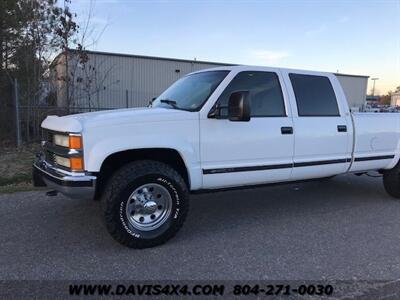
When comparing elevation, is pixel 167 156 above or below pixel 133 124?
below

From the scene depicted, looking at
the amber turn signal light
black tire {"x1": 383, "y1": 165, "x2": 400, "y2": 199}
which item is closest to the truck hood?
the amber turn signal light

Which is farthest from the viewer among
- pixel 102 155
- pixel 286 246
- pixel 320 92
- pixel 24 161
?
pixel 24 161

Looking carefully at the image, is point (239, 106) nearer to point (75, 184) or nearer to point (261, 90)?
point (261, 90)

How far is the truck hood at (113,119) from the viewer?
13.0 ft

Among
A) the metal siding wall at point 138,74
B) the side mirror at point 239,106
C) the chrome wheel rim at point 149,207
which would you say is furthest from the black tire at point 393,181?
the metal siding wall at point 138,74

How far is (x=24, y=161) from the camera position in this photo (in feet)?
29.5

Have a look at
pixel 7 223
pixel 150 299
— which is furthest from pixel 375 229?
pixel 7 223

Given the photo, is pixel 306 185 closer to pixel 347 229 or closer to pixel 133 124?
pixel 347 229

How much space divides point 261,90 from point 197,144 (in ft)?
3.96

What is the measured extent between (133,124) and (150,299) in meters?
1.74

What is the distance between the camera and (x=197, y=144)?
444 cm

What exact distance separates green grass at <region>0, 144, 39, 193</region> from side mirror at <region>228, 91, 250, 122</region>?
4111 mm

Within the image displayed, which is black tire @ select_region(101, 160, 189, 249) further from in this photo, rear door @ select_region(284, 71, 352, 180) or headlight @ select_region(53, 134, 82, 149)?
rear door @ select_region(284, 71, 352, 180)

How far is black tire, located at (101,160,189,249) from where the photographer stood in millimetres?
4047
